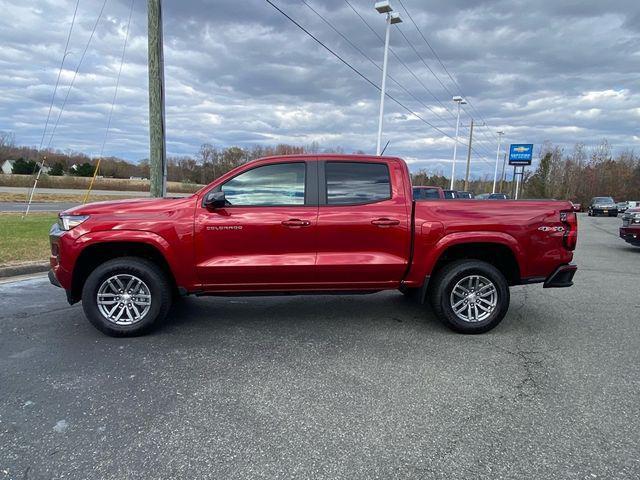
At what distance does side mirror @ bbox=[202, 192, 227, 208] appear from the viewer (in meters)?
4.40

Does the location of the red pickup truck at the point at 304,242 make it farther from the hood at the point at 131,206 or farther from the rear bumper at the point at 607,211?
the rear bumper at the point at 607,211

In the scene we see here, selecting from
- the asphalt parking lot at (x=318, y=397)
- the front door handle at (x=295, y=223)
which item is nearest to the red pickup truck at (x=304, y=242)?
the front door handle at (x=295, y=223)

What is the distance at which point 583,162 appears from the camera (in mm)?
73938

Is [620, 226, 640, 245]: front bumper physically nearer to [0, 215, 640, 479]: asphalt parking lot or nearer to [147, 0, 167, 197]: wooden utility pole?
[0, 215, 640, 479]: asphalt parking lot

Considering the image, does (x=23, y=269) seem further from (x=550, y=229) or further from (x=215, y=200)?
(x=550, y=229)

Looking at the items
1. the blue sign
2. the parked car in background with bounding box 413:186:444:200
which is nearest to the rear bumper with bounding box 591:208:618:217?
the blue sign

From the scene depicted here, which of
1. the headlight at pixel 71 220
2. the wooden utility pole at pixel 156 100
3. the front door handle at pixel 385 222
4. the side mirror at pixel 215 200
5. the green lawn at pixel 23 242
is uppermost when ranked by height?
the wooden utility pole at pixel 156 100

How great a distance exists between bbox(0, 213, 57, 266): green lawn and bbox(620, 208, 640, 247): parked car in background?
14.3 m

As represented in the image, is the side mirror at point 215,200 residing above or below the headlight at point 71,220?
above

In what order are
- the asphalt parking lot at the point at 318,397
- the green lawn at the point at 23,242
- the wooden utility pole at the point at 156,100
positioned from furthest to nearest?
the wooden utility pole at the point at 156,100, the green lawn at the point at 23,242, the asphalt parking lot at the point at 318,397

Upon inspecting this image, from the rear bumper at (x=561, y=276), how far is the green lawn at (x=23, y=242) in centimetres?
855

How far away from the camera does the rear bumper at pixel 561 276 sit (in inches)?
188

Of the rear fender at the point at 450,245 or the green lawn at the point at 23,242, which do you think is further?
the green lawn at the point at 23,242

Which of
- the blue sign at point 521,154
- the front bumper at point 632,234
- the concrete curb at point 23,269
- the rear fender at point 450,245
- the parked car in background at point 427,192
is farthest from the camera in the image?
the blue sign at point 521,154
